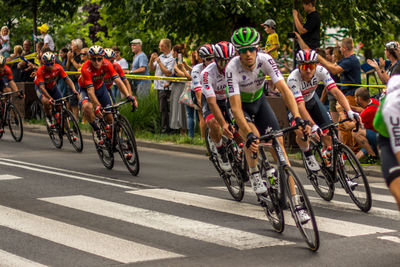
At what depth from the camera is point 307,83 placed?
10078 millimetres

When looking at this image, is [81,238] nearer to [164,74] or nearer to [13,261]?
[13,261]

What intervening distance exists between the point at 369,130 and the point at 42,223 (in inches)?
245

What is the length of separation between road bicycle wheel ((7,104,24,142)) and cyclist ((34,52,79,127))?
4.93ft

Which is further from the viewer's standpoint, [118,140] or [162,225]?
[118,140]

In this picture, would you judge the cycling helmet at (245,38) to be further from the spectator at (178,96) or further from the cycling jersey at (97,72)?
the spectator at (178,96)

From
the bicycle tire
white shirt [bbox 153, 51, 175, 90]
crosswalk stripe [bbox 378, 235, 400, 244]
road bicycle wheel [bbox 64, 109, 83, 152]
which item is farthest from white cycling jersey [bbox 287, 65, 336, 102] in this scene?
white shirt [bbox 153, 51, 175, 90]

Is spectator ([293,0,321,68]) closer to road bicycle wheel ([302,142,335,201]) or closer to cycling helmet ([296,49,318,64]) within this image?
A: cycling helmet ([296,49,318,64])

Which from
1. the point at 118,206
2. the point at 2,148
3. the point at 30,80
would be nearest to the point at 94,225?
the point at 118,206

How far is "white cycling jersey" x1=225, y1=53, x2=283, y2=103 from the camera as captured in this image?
842 cm

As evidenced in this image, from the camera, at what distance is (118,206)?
9617 millimetres

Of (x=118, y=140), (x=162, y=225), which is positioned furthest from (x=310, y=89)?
(x=118, y=140)

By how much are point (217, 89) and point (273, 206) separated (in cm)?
289

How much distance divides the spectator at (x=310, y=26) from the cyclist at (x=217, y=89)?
13.0 feet

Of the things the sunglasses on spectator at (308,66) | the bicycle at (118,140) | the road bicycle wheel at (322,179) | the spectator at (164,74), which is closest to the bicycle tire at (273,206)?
the road bicycle wheel at (322,179)
